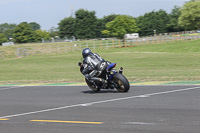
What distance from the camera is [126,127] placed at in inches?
295

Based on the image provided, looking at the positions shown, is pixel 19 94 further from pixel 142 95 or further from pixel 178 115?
pixel 178 115

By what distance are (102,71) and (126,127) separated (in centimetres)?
577

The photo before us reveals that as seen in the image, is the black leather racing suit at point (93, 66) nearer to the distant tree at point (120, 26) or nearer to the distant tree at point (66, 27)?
the distant tree at point (120, 26)

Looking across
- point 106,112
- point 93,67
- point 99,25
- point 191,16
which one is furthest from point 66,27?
point 106,112

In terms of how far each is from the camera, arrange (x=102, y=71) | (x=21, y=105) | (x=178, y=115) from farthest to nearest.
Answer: (x=102, y=71) → (x=21, y=105) → (x=178, y=115)

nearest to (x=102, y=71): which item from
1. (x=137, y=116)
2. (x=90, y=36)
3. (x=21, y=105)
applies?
(x=21, y=105)

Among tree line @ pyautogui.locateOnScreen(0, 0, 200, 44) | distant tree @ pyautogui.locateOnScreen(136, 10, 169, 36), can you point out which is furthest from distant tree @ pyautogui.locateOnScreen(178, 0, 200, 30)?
distant tree @ pyautogui.locateOnScreen(136, 10, 169, 36)

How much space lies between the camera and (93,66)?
43.7ft

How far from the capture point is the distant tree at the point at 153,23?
5374 inches

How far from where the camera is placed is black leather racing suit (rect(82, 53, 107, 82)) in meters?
13.2

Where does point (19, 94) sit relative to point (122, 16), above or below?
below

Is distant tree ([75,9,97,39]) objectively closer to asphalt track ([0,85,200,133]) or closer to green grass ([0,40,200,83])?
green grass ([0,40,200,83])

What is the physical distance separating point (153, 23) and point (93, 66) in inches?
4936

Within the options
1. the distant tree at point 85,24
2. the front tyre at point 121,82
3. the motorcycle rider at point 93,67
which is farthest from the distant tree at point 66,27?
the front tyre at point 121,82
